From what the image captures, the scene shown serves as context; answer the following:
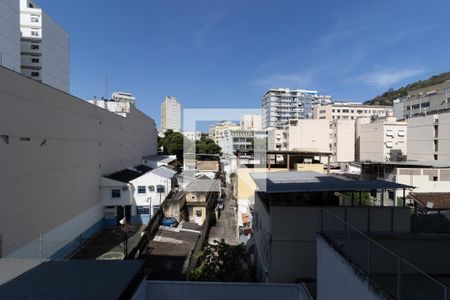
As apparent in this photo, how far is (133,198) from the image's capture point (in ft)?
65.0

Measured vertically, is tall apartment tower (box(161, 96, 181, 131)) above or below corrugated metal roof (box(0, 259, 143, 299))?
above

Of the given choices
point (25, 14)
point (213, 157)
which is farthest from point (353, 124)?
point (25, 14)

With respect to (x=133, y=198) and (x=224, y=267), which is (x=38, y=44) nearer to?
(x=133, y=198)

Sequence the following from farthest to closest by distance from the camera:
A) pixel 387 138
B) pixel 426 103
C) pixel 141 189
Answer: pixel 426 103
pixel 387 138
pixel 141 189

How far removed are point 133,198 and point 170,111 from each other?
287 ft

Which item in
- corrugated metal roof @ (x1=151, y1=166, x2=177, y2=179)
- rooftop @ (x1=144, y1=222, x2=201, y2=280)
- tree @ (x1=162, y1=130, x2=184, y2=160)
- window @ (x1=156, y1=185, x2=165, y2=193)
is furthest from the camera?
tree @ (x1=162, y1=130, x2=184, y2=160)

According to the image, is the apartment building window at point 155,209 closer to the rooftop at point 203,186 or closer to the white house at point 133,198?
the white house at point 133,198

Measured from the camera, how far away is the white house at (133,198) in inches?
773

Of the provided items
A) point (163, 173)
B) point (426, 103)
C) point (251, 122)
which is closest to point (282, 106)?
point (251, 122)

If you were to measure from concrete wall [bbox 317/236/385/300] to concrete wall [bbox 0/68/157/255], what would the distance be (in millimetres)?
10706

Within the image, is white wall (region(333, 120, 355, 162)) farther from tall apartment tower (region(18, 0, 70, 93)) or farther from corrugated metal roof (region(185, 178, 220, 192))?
tall apartment tower (region(18, 0, 70, 93))

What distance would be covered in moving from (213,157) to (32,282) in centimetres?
4039

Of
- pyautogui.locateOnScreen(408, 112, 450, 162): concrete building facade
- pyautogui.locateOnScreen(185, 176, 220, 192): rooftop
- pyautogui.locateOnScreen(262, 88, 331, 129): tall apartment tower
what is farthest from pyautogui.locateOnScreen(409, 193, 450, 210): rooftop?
pyautogui.locateOnScreen(262, 88, 331, 129): tall apartment tower

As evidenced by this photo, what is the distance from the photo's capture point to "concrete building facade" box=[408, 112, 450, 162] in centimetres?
2507
